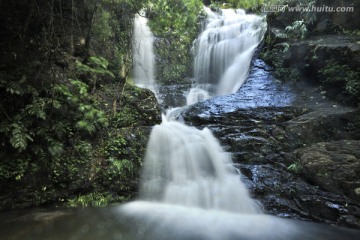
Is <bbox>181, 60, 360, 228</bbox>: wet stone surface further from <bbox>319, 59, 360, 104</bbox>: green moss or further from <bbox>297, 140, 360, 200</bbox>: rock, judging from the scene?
<bbox>319, 59, 360, 104</bbox>: green moss

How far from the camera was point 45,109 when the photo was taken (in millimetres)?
4812

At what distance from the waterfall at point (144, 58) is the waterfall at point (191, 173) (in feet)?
13.6

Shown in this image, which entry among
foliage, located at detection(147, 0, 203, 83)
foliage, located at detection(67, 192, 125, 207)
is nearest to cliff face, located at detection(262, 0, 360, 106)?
foliage, located at detection(147, 0, 203, 83)

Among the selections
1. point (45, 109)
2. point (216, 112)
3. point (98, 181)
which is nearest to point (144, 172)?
point (98, 181)

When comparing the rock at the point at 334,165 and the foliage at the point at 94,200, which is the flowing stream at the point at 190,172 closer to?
the foliage at the point at 94,200

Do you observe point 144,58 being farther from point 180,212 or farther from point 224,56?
point 180,212

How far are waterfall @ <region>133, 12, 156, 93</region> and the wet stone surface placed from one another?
3185mm

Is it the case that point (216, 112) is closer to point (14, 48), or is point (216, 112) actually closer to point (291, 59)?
point (291, 59)

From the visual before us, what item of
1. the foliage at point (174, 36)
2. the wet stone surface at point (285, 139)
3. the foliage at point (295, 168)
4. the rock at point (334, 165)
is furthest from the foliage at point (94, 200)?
the foliage at point (174, 36)

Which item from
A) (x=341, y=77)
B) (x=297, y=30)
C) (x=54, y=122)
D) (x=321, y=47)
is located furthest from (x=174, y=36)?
(x=54, y=122)

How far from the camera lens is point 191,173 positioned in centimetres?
587

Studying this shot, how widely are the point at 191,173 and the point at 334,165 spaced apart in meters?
2.67

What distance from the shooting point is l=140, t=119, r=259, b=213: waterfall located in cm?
522

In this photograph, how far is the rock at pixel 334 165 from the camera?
4816 mm
